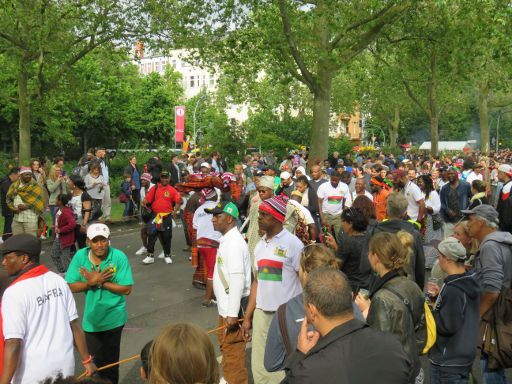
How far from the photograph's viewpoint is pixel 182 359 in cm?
252

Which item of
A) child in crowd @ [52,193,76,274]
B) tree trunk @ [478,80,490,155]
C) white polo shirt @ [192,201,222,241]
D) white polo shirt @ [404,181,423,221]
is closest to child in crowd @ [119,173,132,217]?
child in crowd @ [52,193,76,274]

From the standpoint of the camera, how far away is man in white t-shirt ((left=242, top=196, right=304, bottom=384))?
15.3ft

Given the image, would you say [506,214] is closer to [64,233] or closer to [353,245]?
[353,245]

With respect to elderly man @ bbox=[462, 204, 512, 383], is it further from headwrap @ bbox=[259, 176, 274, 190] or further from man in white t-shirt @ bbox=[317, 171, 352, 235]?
man in white t-shirt @ bbox=[317, 171, 352, 235]

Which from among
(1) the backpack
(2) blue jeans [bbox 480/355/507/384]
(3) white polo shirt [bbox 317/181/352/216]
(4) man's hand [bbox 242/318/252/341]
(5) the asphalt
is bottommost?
(5) the asphalt

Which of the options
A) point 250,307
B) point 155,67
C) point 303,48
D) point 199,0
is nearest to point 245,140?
point 303,48

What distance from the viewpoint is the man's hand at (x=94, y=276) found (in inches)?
187

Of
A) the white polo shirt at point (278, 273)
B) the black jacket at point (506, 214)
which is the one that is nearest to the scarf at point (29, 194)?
the white polo shirt at point (278, 273)

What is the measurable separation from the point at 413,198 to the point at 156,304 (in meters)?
4.41

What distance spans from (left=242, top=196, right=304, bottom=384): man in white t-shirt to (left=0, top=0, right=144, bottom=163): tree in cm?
1479

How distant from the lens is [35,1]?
718 inches

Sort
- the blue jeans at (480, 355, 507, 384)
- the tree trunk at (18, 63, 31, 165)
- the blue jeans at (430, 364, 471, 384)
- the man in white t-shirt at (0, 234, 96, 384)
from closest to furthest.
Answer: the man in white t-shirt at (0, 234, 96, 384), the blue jeans at (430, 364, 471, 384), the blue jeans at (480, 355, 507, 384), the tree trunk at (18, 63, 31, 165)

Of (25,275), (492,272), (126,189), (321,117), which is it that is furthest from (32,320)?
(321,117)

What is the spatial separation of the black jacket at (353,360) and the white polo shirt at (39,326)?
1.80 metres
